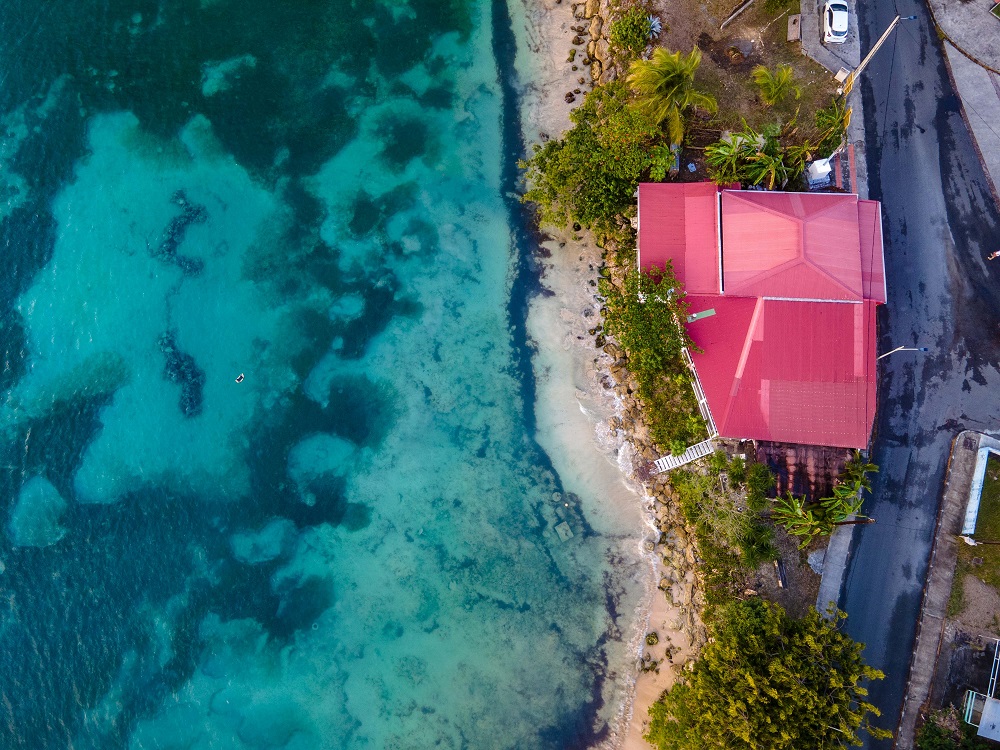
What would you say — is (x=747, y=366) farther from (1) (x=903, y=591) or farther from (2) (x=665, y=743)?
(2) (x=665, y=743)

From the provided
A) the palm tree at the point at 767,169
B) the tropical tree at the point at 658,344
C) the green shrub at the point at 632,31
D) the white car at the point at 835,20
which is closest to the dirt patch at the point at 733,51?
the green shrub at the point at 632,31

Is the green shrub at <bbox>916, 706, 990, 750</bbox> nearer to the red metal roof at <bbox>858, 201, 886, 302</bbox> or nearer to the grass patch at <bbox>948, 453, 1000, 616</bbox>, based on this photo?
the grass patch at <bbox>948, 453, 1000, 616</bbox>

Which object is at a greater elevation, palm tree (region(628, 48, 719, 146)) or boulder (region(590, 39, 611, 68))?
boulder (region(590, 39, 611, 68))

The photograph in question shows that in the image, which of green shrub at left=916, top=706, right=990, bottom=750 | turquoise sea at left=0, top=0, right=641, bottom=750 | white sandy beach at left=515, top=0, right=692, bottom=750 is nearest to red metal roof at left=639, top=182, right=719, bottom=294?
white sandy beach at left=515, top=0, right=692, bottom=750

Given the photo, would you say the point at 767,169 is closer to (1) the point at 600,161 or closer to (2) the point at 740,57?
(2) the point at 740,57

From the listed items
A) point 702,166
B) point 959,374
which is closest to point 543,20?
point 702,166

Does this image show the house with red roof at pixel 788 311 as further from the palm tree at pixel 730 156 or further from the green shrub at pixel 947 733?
the green shrub at pixel 947 733
